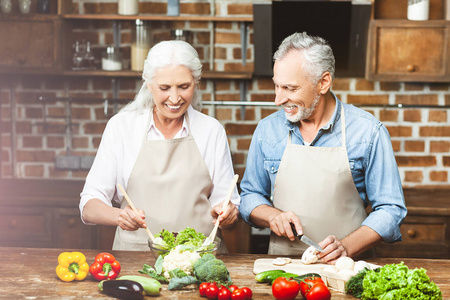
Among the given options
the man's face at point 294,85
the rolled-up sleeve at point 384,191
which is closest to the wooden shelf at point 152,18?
the man's face at point 294,85

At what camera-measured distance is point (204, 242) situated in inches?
83.6

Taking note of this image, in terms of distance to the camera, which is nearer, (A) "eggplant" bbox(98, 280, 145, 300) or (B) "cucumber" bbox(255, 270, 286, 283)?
(A) "eggplant" bbox(98, 280, 145, 300)

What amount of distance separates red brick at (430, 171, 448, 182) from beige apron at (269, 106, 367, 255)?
181 centimetres

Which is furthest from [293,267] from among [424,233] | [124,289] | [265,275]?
[424,233]

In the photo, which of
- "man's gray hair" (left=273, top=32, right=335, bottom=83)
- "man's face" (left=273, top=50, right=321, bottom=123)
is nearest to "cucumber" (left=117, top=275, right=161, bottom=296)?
"man's face" (left=273, top=50, right=321, bottom=123)

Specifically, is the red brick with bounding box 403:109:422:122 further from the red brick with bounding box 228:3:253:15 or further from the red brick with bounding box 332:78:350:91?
the red brick with bounding box 228:3:253:15

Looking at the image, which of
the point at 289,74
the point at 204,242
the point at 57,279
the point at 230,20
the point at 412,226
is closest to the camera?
the point at 57,279

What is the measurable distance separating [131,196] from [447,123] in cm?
246

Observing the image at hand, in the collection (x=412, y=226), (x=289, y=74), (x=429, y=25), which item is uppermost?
(x=429, y=25)

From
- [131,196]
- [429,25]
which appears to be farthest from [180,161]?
[429,25]

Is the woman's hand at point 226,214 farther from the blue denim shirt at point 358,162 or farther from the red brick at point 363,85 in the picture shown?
the red brick at point 363,85

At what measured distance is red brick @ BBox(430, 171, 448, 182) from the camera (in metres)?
4.00

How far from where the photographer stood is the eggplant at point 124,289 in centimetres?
179

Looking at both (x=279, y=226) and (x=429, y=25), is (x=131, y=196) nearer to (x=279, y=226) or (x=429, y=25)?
(x=279, y=226)
